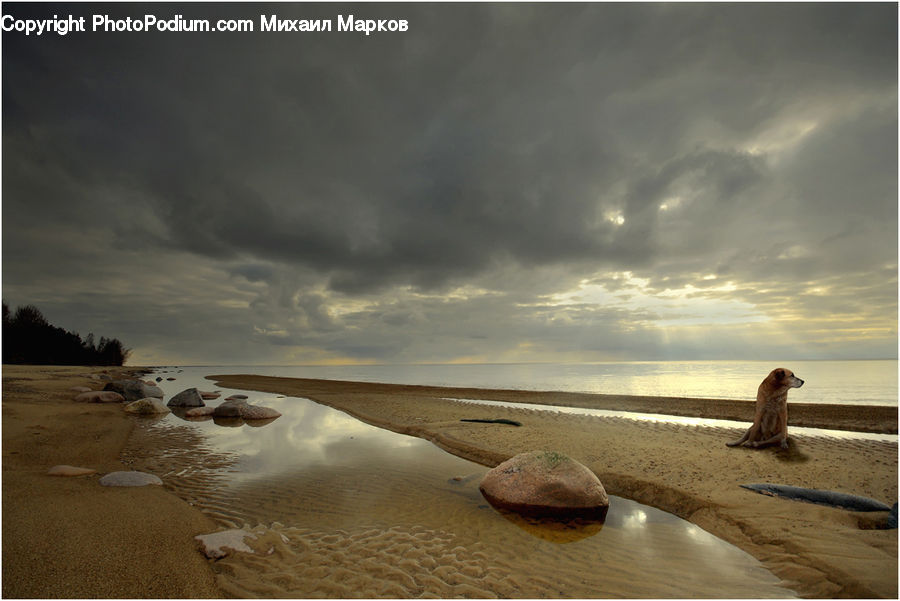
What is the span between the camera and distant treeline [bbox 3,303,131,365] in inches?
2542

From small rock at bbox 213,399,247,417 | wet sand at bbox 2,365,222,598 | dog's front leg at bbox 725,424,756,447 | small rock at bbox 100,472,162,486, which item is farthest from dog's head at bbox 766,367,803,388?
small rock at bbox 213,399,247,417

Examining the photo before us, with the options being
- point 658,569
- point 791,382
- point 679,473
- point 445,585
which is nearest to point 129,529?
point 445,585

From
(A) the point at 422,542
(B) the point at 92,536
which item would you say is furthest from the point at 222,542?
(A) the point at 422,542

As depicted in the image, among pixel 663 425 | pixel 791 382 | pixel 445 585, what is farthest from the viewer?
pixel 663 425

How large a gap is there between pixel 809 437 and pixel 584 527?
1335cm

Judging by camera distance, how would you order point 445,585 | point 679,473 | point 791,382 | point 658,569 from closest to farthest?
point 445,585, point 658,569, point 679,473, point 791,382

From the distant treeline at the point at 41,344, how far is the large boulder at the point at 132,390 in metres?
61.0

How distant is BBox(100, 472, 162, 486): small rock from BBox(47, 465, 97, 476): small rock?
0.90 meters

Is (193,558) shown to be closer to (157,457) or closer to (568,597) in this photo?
(568,597)

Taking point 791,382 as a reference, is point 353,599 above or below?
below

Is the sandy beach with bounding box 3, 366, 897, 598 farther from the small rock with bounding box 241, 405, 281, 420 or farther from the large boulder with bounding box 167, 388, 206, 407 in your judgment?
the large boulder with bounding box 167, 388, 206, 407

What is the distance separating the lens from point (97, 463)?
9.56m

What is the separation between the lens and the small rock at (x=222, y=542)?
506 cm

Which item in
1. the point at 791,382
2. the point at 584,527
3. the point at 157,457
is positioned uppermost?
the point at 791,382
